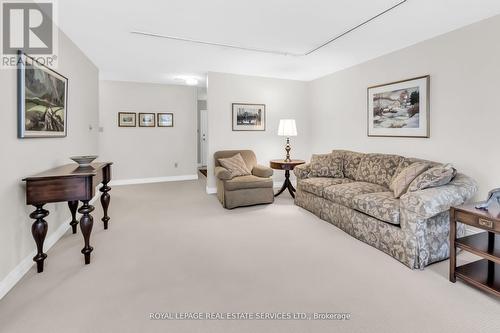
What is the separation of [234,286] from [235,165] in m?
2.68

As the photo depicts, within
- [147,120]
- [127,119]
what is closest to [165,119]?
[147,120]

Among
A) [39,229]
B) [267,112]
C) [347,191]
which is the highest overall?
[267,112]

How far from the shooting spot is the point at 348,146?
4.71 meters

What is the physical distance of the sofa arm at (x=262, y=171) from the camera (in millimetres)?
4371

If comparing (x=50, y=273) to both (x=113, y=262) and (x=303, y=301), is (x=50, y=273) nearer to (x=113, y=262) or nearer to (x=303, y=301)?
(x=113, y=262)

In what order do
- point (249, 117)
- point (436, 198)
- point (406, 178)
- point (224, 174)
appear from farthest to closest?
point (249, 117) → point (224, 174) → point (406, 178) → point (436, 198)

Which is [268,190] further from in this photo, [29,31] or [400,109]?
[29,31]

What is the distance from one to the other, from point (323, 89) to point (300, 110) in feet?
2.21

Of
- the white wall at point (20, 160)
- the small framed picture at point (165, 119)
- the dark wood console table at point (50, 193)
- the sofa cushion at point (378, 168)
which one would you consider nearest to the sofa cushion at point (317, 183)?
the sofa cushion at point (378, 168)

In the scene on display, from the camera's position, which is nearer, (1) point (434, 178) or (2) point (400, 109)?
(1) point (434, 178)

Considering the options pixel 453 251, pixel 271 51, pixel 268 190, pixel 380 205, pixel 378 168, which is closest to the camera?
pixel 453 251

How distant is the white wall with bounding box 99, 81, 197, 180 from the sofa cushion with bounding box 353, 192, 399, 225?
4.74m

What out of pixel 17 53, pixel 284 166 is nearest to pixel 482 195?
pixel 284 166

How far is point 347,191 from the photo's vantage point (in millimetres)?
3139
